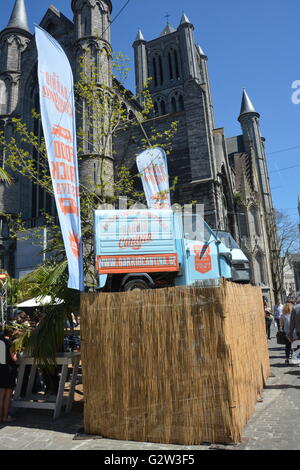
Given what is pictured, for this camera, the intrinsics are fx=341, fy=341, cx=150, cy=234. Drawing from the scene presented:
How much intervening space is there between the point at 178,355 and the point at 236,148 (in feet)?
175

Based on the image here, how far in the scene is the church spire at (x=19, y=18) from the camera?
94.2 ft

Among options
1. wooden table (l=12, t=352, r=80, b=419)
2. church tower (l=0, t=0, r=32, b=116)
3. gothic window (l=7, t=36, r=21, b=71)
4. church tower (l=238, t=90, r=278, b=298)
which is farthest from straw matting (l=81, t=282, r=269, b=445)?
gothic window (l=7, t=36, r=21, b=71)

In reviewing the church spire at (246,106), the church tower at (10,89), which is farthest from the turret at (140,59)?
the church tower at (10,89)

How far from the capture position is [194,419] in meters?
4.06

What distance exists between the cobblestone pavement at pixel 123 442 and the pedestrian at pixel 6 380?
8.4 inches

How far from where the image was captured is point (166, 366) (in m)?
4.32

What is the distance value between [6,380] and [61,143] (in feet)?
13.2

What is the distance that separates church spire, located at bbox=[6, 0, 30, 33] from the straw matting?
31754 millimetres

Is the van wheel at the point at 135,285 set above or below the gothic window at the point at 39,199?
below

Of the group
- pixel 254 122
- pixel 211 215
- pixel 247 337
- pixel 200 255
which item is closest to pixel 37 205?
pixel 211 215

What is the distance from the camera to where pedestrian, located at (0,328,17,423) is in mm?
5527

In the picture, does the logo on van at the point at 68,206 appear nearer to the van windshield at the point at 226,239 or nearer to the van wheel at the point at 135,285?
the van wheel at the point at 135,285

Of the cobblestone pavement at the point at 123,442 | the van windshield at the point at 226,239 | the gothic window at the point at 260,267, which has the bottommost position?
the cobblestone pavement at the point at 123,442

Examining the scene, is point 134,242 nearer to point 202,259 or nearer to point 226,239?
point 202,259
